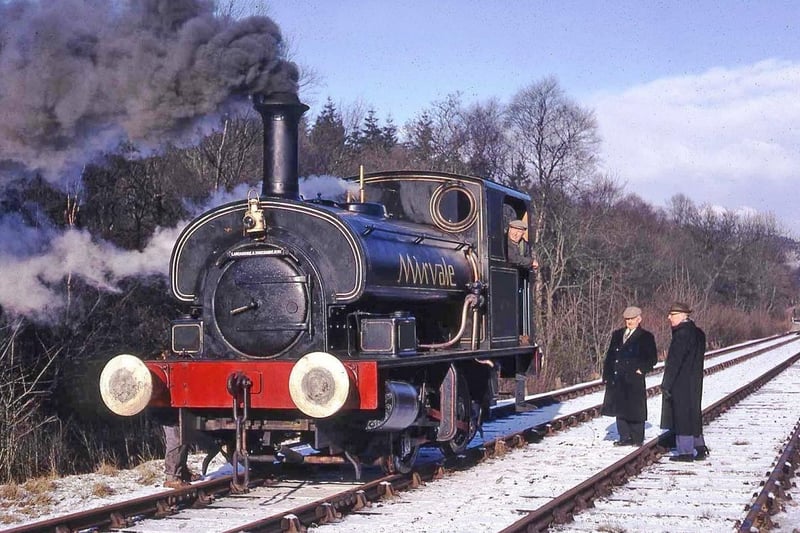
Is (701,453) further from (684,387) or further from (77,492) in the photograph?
(77,492)

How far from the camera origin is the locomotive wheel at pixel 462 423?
29.7 ft

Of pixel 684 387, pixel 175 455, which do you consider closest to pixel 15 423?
pixel 175 455

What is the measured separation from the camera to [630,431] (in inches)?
418

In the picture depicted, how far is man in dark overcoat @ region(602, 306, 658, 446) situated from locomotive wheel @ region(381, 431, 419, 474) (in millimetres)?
2918

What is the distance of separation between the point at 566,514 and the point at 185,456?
3.07 meters

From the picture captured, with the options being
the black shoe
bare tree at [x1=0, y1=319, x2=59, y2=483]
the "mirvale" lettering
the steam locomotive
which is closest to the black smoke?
the steam locomotive

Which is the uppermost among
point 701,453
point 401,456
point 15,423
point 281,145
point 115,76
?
point 115,76

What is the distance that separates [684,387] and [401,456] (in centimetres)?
299

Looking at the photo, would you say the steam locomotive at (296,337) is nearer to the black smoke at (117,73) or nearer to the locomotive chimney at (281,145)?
the locomotive chimney at (281,145)

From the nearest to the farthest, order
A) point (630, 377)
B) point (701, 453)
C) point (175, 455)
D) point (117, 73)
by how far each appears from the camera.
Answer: point (175, 455)
point (117, 73)
point (701, 453)
point (630, 377)

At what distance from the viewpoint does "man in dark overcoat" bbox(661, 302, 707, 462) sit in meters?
9.42

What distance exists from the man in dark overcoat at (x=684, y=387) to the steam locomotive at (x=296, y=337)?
2.22m

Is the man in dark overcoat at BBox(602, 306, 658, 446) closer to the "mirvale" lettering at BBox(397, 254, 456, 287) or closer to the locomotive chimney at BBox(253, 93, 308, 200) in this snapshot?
the "mirvale" lettering at BBox(397, 254, 456, 287)

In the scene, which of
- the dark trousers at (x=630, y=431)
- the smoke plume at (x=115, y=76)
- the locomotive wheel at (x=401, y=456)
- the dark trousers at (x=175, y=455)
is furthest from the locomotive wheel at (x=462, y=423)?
the smoke plume at (x=115, y=76)
